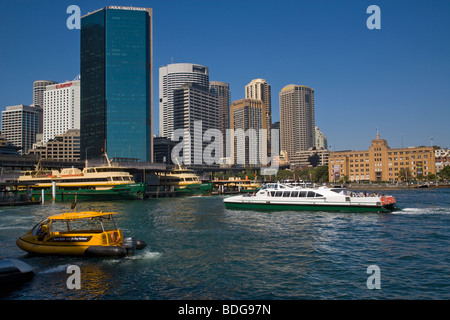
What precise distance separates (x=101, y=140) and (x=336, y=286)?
175 m

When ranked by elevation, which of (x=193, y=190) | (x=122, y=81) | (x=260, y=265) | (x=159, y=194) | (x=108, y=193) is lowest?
(x=159, y=194)

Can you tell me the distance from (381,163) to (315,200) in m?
141

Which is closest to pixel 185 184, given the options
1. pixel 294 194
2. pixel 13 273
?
pixel 294 194

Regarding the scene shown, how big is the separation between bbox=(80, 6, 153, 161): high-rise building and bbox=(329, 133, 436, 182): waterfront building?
326ft

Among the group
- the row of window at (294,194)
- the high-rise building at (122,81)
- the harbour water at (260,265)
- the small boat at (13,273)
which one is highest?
the high-rise building at (122,81)

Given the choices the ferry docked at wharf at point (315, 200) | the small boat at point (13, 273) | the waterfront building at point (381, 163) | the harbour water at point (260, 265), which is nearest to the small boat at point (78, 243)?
the harbour water at point (260, 265)

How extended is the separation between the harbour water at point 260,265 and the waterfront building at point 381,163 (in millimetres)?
147188

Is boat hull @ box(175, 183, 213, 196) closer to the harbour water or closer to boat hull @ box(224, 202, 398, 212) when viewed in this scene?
boat hull @ box(224, 202, 398, 212)

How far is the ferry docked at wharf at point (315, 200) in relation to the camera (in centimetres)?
4544

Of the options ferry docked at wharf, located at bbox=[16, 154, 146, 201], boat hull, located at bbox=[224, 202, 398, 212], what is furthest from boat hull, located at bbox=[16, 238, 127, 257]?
ferry docked at wharf, located at bbox=[16, 154, 146, 201]

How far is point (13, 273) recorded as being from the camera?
17.3m

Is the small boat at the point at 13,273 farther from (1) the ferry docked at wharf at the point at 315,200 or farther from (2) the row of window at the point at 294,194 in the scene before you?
(2) the row of window at the point at 294,194

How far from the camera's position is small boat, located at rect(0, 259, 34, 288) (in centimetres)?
1703

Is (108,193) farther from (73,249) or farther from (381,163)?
(381,163)
